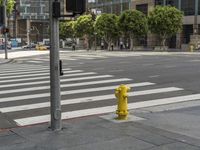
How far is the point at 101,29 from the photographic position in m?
75.4

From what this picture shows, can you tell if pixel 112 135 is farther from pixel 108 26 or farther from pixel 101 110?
pixel 108 26

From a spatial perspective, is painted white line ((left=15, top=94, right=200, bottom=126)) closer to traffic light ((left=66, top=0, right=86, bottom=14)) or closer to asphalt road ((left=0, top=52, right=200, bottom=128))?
asphalt road ((left=0, top=52, right=200, bottom=128))

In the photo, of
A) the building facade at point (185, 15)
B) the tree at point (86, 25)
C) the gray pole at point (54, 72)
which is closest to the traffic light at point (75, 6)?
the gray pole at point (54, 72)

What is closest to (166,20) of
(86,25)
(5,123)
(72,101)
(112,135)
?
(86,25)

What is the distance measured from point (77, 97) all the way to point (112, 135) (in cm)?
558

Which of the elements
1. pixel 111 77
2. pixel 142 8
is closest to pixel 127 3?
pixel 142 8

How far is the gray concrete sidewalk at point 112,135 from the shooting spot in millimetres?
7555

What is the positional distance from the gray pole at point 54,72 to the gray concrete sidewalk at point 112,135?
25 cm

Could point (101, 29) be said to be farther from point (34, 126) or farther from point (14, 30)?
point (14, 30)

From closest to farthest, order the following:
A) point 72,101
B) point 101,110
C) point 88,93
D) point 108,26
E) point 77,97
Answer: point 101,110 < point 72,101 < point 77,97 < point 88,93 < point 108,26

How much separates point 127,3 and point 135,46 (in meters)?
10.5

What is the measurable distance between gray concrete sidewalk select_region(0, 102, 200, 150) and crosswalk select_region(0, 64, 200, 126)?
4.45ft

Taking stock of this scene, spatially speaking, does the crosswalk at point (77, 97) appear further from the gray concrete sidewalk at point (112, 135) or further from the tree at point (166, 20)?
the tree at point (166, 20)

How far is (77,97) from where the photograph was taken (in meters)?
13.8
